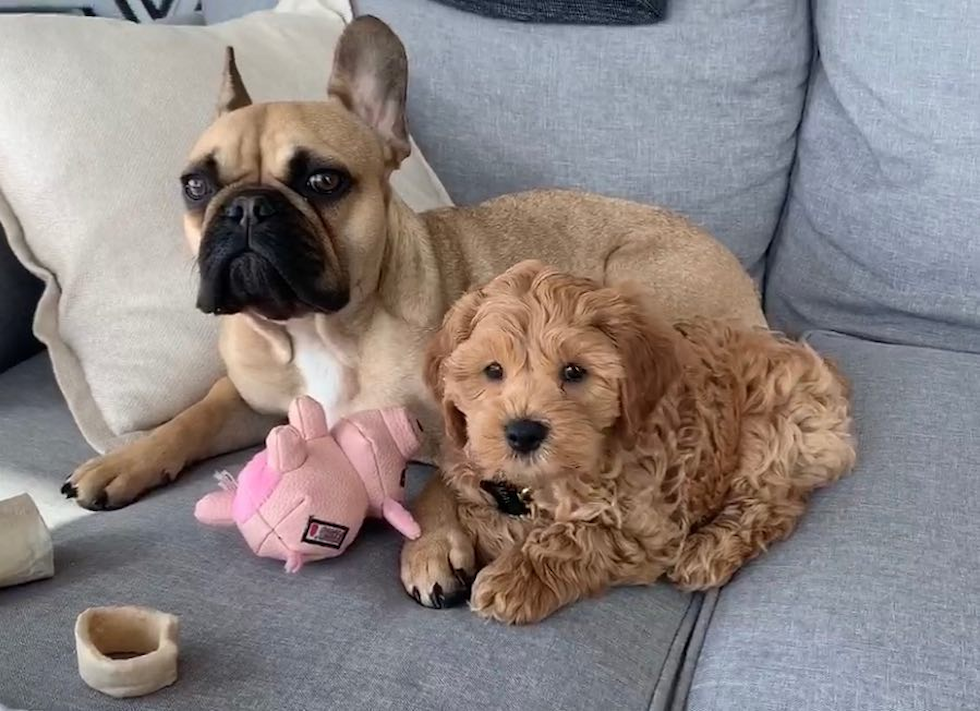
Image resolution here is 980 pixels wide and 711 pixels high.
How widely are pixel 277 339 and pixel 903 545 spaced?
0.86 meters

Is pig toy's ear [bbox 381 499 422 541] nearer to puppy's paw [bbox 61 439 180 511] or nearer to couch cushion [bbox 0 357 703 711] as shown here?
couch cushion [bbox 0 357 703 711]

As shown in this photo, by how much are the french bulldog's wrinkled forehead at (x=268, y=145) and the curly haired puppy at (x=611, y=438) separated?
13.3 inches

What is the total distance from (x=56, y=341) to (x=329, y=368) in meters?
0.41

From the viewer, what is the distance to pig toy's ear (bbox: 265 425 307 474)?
1.15 metres

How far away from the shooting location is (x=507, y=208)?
176cm

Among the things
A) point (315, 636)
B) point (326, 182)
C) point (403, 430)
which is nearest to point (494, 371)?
point (403, 430)

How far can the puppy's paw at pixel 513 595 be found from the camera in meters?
1.11

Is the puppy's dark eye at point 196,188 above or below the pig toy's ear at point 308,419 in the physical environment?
above

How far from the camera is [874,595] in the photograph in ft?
3.71

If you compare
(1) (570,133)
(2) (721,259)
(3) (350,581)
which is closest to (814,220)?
(2) (721,259)

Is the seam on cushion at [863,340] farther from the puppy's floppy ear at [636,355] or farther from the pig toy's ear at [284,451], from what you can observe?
the pig toy's ear at [284,451]

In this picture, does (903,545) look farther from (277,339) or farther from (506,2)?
(506,2)

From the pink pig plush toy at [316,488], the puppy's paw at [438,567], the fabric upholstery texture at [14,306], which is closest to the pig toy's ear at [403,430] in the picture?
the pink pig plush toy at [316,488]

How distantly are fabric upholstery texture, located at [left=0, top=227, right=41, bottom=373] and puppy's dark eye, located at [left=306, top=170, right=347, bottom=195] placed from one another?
538 mm
